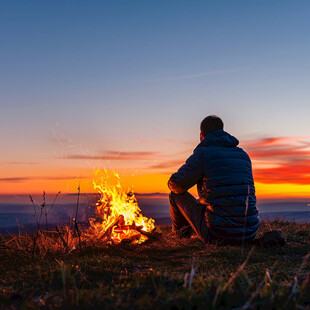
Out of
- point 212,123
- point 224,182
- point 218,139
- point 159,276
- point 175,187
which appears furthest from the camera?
point 175,187

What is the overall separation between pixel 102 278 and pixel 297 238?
4.99 m

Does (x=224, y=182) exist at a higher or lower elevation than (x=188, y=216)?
higher

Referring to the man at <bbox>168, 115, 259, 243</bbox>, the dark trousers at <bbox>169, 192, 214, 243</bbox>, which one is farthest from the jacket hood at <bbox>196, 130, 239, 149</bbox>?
the dark trousers at <bbox>169, 192, 214, 243</bbox>

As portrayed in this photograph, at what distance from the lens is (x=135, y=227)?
26.2 feet

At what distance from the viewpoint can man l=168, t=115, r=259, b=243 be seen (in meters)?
6.39

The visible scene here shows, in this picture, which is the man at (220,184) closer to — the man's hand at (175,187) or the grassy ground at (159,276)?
the man's hand at (175,187)

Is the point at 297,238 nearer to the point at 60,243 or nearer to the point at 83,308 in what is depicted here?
the point at 60,243

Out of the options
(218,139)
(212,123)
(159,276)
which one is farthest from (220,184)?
(159,276)

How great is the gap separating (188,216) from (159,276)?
3514mm

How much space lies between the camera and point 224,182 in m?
6.39

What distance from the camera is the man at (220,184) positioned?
6.39m

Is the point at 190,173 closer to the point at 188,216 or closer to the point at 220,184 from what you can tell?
the point at 220,184

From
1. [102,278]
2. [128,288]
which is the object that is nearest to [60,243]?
[102,278]

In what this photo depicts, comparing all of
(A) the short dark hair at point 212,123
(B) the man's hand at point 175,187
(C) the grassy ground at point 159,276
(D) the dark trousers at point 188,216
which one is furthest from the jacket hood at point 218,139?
(C) the grassy ground at point 159,276
